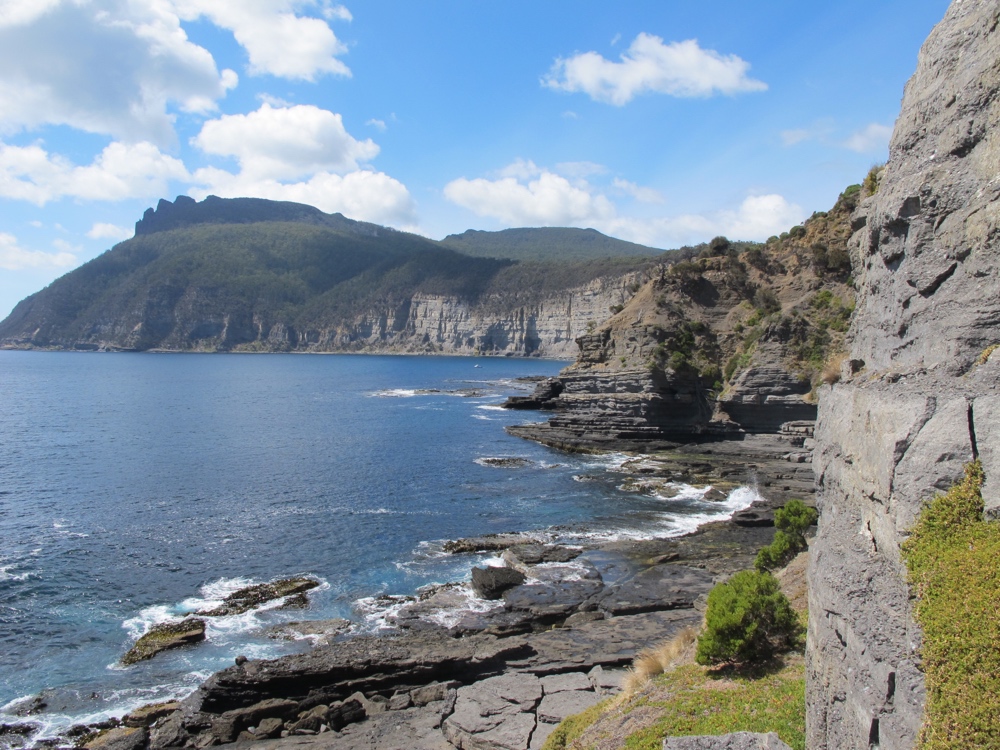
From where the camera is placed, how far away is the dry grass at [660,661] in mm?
14492

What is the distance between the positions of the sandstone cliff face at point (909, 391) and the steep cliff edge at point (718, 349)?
4219 centimetres

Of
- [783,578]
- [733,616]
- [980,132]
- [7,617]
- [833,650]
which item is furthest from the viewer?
[7,617]

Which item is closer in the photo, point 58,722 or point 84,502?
point 58,722

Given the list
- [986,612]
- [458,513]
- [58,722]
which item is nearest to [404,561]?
[458,513]

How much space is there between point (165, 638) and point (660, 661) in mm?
15693

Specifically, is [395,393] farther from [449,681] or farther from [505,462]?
[449,681]

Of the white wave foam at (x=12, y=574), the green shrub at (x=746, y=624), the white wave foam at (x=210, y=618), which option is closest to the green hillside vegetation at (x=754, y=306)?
the green shrub at (x=746, y=624)

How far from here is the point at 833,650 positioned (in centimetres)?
720

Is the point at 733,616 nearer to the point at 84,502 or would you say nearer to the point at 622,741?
the point at 622,741

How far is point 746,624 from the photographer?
44.1 feet

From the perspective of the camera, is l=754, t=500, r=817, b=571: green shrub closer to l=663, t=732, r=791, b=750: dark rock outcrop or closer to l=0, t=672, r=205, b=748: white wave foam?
l=663, t=732, r=791, b=750: dark rock outcrop

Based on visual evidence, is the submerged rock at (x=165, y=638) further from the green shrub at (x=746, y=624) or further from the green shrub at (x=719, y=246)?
the green shrub at (x=719, y=246)

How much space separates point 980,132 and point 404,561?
25.9 metres

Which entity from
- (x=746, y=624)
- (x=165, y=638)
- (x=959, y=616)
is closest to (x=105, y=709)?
(x=165, y=638)
